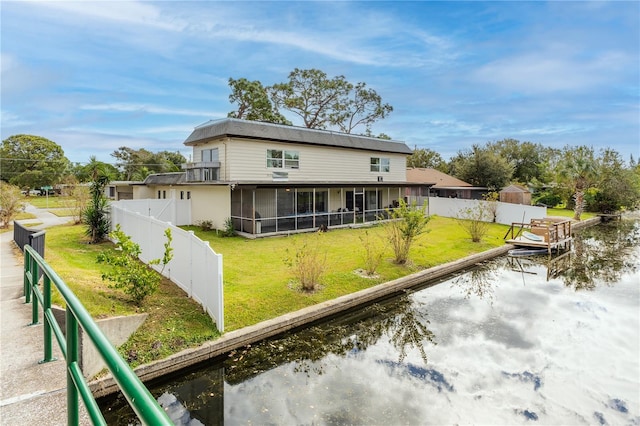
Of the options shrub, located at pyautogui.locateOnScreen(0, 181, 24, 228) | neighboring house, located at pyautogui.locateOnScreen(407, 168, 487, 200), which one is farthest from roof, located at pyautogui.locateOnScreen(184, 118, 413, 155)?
neighboring house, located at pyautogui.locateOnScreen(407, 168, 487, 200)

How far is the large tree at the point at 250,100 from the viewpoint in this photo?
120ft

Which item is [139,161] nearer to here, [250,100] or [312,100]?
[250,100]

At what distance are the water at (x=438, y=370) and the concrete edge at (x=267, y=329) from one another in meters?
0.27

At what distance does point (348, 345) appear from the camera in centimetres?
771

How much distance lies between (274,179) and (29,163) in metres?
55.2

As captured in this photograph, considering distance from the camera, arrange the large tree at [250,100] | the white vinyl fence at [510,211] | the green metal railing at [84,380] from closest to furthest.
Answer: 1. the green metal railing at [84,380]
2. the white vinyl fence at [510,211]
3. the large tree at [250,100]

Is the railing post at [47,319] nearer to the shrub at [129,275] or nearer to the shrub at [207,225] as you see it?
the shrub at [129,275]

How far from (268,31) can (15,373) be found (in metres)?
21.4

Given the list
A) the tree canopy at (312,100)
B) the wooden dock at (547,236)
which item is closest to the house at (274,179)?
the wooden dock at (547,236)

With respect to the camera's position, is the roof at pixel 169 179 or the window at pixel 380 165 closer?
the roof at pixel 169 179

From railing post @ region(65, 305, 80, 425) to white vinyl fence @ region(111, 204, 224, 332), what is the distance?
5.20 meters

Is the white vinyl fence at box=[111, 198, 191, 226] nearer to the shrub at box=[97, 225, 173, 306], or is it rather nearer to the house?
the house

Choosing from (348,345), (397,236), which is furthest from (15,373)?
(397,236)

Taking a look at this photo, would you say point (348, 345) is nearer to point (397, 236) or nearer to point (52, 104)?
point (397, 236)
